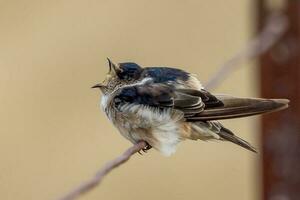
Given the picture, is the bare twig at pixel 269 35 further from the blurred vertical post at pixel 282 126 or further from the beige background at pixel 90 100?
the beige background at pixel 90 100

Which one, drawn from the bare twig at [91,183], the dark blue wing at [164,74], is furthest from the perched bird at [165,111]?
the bare twig at [91,183]

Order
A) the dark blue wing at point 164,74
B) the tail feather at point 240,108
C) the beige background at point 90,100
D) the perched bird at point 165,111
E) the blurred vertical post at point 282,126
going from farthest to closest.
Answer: the beige background at point 90,100, the blurred vertical post at point 282,126, the dark blue wing at point 164,74, the perched bird at point 165,111, the tail feather at point 240,108

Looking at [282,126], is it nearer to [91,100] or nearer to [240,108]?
[240,108]

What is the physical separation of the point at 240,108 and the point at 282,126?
65 centimetres

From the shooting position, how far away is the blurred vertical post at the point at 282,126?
3736mm

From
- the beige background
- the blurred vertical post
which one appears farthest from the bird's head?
the beige background

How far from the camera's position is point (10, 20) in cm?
692

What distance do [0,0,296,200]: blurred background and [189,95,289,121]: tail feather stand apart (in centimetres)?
275

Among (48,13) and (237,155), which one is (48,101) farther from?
(237,155)

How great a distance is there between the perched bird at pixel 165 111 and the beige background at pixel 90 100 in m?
2.55

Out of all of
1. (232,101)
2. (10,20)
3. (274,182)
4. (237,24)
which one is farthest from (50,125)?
(232,101)

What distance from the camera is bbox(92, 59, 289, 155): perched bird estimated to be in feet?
11.0

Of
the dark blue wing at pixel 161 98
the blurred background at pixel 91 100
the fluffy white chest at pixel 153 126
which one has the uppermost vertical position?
the dark blue wing at pixel 161 98

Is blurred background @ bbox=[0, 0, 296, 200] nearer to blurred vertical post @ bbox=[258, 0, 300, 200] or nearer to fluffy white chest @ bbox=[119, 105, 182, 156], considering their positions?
blurred vertical post @ bbox=[258, 0, 300, 200]
